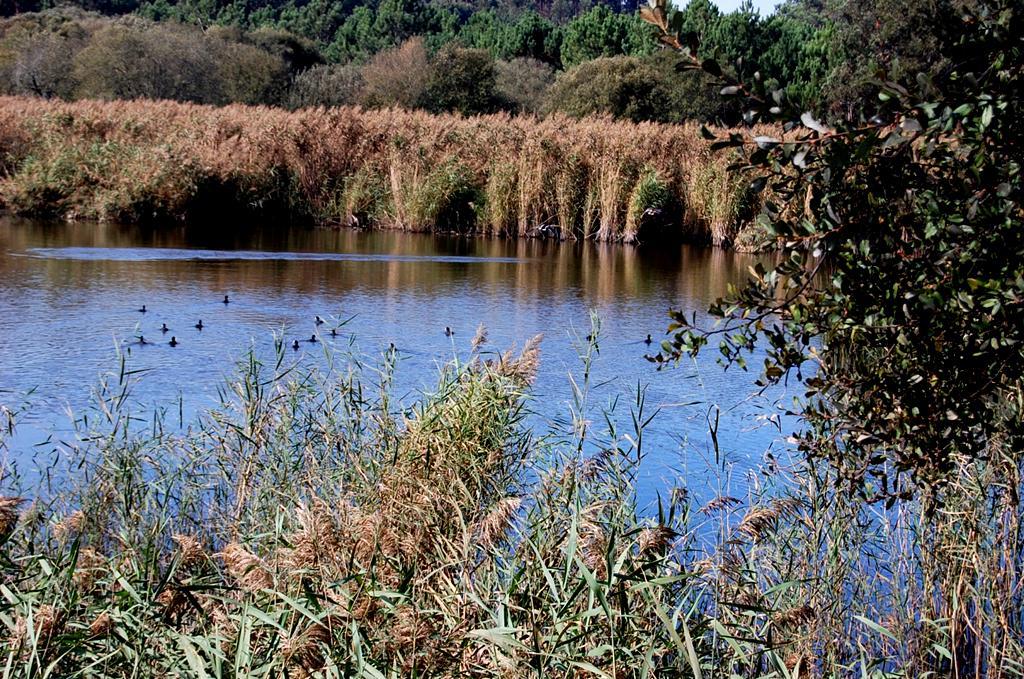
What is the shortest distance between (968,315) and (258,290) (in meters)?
9.07

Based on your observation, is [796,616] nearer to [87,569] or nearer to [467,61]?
[87,569]

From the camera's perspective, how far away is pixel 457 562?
3158 millimetres

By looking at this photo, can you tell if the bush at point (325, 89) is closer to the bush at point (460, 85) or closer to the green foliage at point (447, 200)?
the bush at point (460, 85)

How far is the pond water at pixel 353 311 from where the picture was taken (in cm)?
680

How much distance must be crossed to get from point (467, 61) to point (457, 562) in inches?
1268

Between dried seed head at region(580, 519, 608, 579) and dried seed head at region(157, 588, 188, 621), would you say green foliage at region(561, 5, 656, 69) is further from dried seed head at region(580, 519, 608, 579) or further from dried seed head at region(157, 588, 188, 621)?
dried seed head at region(157, 588, 188, 621)

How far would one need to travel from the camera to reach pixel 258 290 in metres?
12.0

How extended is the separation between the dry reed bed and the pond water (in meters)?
0.88

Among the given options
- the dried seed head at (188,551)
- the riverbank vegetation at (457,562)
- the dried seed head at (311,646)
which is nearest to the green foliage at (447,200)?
the riverbank vegetation at (457,562)

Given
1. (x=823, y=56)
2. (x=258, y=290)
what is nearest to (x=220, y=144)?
(x=258, y=290)

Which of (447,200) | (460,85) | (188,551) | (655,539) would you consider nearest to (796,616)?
(655,539)

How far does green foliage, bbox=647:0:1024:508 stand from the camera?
3408 mm

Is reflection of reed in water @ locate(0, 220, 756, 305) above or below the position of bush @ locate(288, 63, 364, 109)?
below

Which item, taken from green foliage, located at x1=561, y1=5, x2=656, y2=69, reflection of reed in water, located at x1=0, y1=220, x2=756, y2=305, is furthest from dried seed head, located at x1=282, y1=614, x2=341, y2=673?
green foliage, located at x1=561, y1=5, x2=656, y2=69
